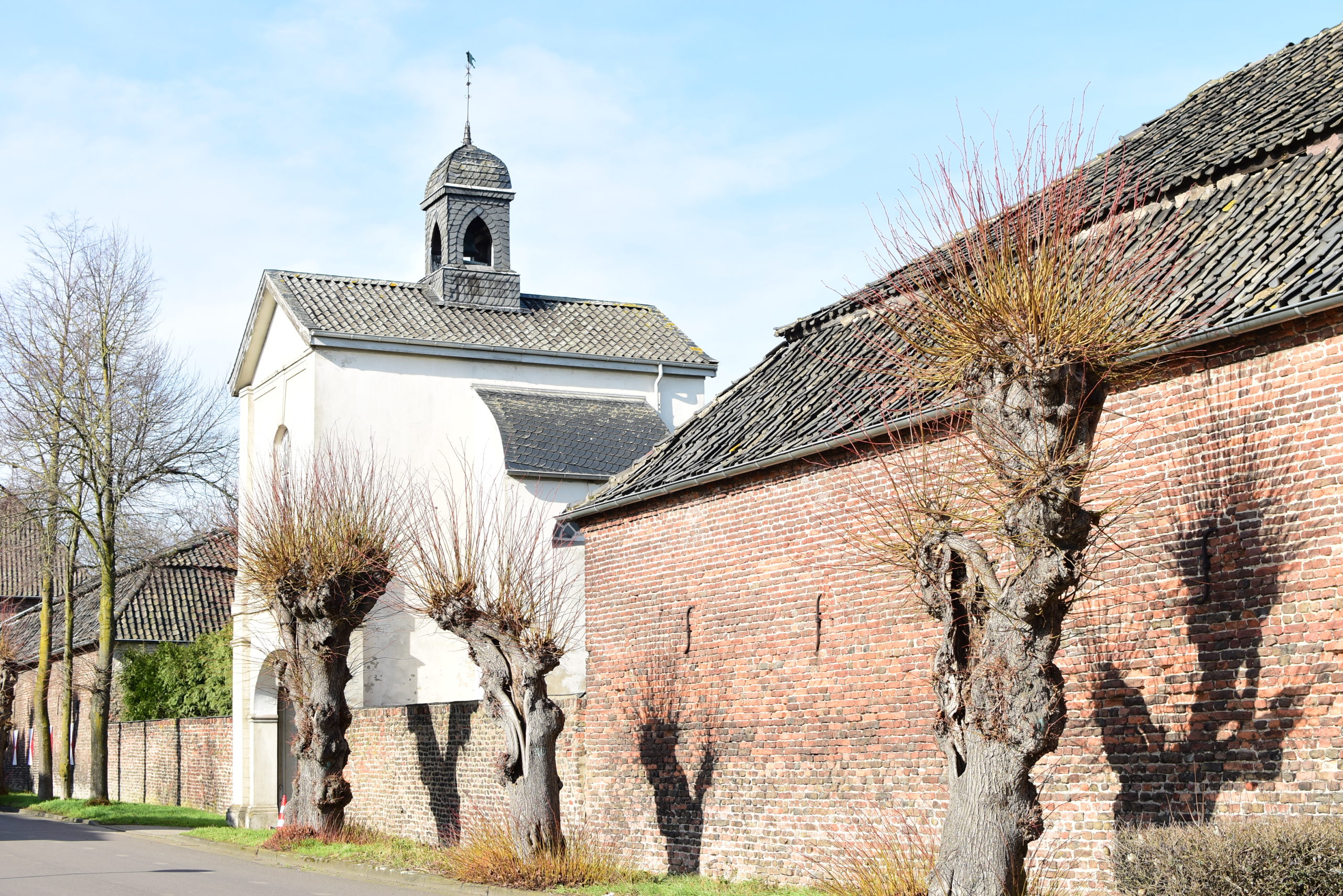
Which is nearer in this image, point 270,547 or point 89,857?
point 89,857

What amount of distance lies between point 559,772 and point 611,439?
938 cm

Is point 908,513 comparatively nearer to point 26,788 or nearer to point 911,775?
point 911,775

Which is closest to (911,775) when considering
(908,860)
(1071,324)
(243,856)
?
(908,860)

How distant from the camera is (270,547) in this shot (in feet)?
70.3

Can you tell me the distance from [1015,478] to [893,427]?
3004mm

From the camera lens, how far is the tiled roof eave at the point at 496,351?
2603cm

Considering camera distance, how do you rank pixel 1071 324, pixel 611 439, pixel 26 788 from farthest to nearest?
1. pixel 26 788
2. pixel 611 439
3. pixel 1071 324

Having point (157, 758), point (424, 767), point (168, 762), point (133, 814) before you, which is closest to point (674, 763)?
point (424, 767)

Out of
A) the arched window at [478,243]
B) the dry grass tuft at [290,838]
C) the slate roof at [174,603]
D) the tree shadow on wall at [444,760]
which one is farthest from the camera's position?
the slate roof at [174,603]

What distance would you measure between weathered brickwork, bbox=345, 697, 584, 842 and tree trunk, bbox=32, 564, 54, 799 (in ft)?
41.8

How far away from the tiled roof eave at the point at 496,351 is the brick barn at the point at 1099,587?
9632 millimetres

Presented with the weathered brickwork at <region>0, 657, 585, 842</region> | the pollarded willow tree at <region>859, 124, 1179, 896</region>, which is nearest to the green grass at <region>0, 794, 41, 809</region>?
the weathered brickwork at <region>0, 657, 585, 842</region>

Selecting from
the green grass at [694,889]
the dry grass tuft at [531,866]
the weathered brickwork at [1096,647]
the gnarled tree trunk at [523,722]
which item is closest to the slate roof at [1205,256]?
the weathered brickwork at [1096,647]

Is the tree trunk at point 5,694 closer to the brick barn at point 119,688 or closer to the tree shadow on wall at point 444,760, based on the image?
the brick barn at point 119,688
